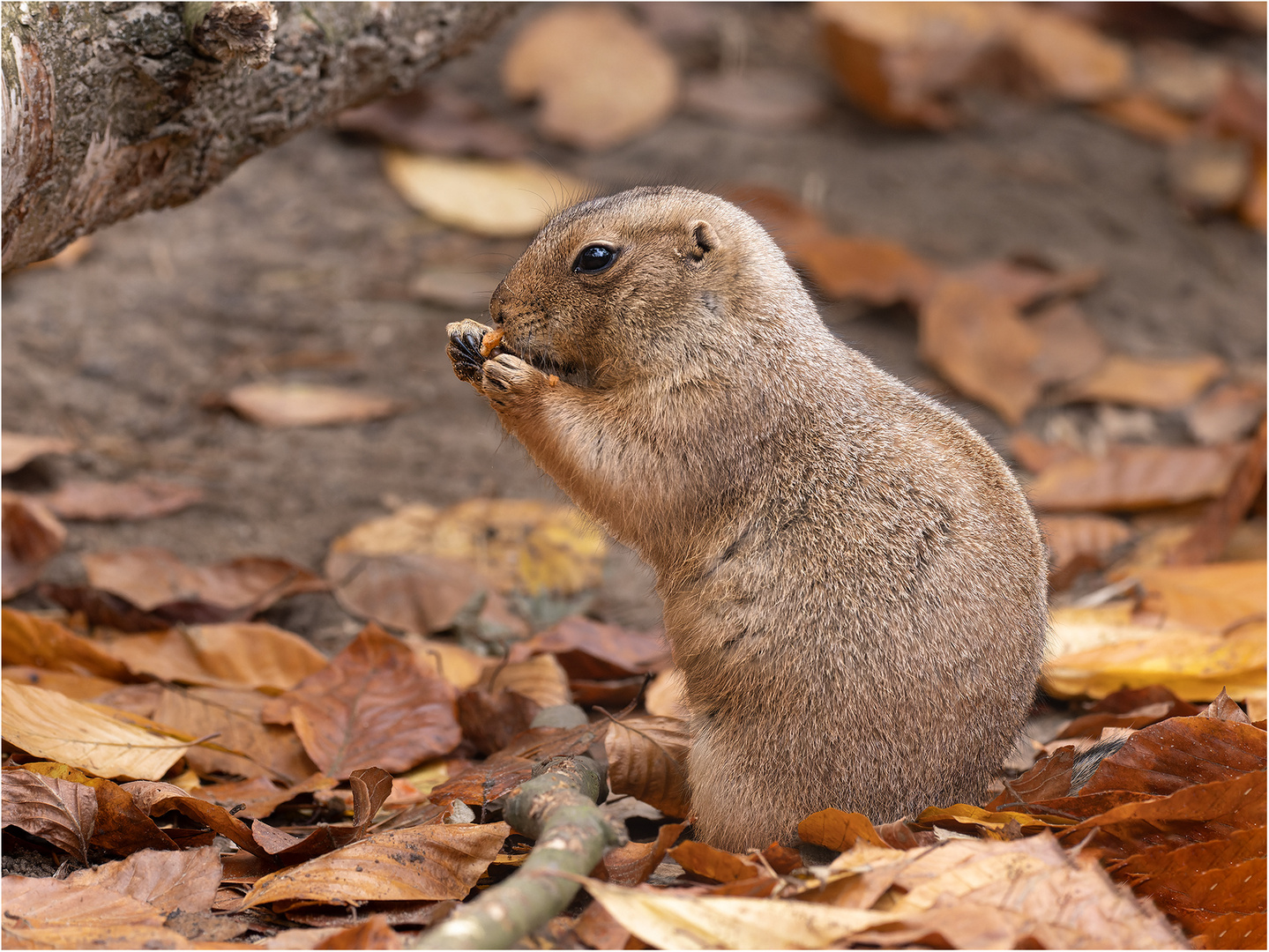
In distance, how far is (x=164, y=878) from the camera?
2648mm

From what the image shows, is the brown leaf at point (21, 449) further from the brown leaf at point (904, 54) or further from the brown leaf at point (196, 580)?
the brown leaf at point (904, 54)

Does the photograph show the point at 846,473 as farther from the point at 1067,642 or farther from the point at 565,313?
the point at 1067,642

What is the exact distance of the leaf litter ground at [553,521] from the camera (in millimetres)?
2588

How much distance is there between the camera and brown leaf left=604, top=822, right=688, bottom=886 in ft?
8.78

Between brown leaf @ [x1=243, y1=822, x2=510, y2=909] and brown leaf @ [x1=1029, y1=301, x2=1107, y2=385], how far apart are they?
4578 millimetres

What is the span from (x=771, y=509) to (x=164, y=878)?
1.63 meters

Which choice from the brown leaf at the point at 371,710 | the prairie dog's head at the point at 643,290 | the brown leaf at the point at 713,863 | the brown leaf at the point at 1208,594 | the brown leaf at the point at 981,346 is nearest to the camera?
the brown leaf at the point at 713,863

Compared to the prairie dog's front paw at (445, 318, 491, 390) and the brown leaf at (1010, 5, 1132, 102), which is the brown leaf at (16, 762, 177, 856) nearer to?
the prairie dog's front paw at (445, 318, 491, 390)

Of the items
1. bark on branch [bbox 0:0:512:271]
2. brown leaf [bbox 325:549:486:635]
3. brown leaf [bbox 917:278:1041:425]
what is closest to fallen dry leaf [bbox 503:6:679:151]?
brown leaf [bbox 917:278:1041:425]

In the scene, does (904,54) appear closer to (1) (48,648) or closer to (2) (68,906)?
(1) (48,648)

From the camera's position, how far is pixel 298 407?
565cm

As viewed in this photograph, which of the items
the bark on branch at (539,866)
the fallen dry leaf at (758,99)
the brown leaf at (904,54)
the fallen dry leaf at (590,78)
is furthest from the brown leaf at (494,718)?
the brown leaf at (904,54)

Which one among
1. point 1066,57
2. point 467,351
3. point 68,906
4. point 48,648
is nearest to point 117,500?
point 48,648

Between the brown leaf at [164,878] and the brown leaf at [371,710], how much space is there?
680mm
